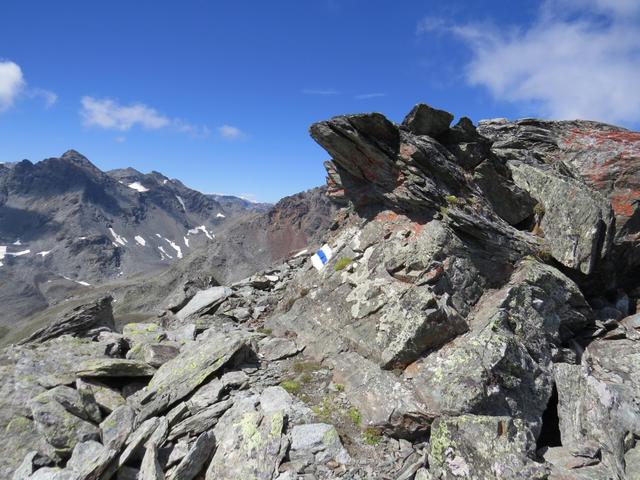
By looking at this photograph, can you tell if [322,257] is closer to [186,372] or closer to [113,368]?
[186,372]

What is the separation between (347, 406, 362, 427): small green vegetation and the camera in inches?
491

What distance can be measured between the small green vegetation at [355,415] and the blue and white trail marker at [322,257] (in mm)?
9239

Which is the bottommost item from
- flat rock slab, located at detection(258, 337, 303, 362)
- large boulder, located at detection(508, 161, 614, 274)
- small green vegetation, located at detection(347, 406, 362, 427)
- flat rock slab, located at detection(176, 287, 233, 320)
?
small green vegetation, located at detection(347, 406, 362, 427)

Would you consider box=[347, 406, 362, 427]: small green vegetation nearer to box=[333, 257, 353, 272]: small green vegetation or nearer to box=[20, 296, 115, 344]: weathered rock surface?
box=[333, 257, 353, 272]: small green vegetation

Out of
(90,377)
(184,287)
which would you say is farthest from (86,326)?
(90,377)

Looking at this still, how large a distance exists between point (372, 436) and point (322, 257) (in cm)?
1111

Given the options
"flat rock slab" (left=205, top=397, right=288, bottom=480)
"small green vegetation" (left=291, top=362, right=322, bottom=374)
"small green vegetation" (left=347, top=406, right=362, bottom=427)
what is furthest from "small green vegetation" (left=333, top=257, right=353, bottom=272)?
"flat rock slab" (left=205, top=397, right=288, bottom=480)

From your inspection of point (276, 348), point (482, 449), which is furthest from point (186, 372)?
point (482, 449)

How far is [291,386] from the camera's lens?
14234 millimetres

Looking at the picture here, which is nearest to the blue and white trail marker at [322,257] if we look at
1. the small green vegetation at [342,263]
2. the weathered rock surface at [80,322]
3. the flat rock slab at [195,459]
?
the small green vegetation at [342,263]

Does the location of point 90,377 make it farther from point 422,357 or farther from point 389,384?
point 422,357

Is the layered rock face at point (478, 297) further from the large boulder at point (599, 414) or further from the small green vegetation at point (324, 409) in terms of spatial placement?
the small green vegetation at point (324, 409)

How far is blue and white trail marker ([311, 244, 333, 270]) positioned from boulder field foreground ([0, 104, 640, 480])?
56 cm

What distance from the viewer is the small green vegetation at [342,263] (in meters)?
19.6
